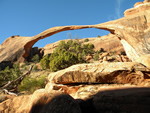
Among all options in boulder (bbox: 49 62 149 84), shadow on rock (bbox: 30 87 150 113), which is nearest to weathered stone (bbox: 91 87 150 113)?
shadow on rock (bbox: 30 87 150 113)

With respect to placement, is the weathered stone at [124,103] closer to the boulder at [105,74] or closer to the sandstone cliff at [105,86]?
the sandstone cliff at [105,86]

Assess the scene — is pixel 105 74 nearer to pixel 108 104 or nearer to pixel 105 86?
pixel 105 86

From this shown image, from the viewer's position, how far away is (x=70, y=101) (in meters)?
2.52

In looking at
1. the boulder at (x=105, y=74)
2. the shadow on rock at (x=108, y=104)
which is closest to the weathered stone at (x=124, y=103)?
the shadow on rock at (x=108, y=104)

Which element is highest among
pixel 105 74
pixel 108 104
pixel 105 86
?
pixel 105 74

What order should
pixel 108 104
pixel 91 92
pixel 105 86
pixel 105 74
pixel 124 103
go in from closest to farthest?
pixel 124 103
pixel 108 104
pixel 91 92
pixel 105 86
pixel 105 74

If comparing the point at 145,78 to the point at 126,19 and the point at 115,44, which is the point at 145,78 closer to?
the point at 126,19

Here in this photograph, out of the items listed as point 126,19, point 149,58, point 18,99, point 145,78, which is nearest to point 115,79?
point 145,78

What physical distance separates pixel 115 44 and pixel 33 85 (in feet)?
79.1

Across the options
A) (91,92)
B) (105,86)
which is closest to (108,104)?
(91,92)

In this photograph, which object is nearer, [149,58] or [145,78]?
[145,78]

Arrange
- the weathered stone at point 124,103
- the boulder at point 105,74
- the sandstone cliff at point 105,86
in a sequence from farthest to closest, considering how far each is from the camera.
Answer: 1. the boulder at point 105,74
2. the sandstone cliff at point 105,86
3. the weathered stone at point 124,103

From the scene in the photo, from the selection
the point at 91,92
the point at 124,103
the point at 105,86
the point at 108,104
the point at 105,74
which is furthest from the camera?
the point at 105,74

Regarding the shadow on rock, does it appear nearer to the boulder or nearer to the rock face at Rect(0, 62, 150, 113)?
the rock face at Rect(0, 62, 150, 113)
